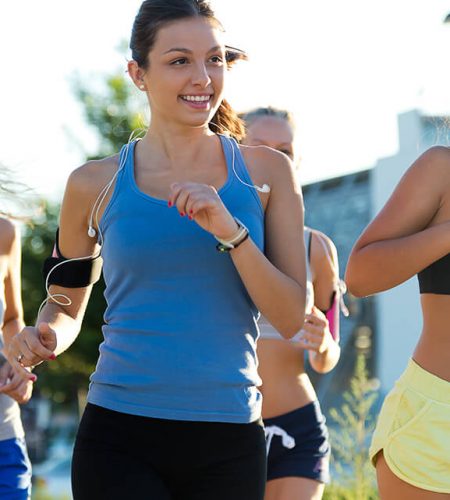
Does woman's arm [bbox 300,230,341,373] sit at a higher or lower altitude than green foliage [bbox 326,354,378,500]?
higher

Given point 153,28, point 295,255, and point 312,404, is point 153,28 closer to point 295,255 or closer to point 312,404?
point 295,255

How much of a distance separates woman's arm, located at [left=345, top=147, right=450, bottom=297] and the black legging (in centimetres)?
62

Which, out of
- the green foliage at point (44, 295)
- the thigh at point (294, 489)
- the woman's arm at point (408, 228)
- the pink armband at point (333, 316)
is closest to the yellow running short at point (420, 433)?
the woman's arm at point (408, 228)

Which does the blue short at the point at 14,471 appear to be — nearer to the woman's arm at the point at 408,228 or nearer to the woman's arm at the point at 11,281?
the woman's arm at the point at 11,281

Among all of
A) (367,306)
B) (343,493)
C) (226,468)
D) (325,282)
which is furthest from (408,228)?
(367,306)

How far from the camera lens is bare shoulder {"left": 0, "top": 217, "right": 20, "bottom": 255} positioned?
5.03 metres

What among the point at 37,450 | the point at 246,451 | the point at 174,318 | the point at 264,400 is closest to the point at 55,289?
the point at 174,318

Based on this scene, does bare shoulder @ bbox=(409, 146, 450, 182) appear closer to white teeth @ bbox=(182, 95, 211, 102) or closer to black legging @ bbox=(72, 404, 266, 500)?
white teeth @ bbox=(182, 95, 211, 102)

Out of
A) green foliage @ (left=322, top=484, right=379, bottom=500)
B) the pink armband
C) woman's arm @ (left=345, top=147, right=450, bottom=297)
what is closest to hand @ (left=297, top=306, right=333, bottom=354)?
the pink armband

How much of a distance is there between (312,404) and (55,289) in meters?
1.75

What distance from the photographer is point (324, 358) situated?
5195 mm

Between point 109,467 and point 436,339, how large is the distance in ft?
3.29

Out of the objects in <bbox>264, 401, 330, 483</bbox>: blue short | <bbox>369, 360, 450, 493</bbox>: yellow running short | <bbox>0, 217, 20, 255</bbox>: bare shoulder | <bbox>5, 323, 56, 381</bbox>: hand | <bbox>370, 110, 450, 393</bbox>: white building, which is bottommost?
<bbox>370, 110, 450, 393</bbox>: white building

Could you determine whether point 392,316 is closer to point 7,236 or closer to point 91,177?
point 7,236
